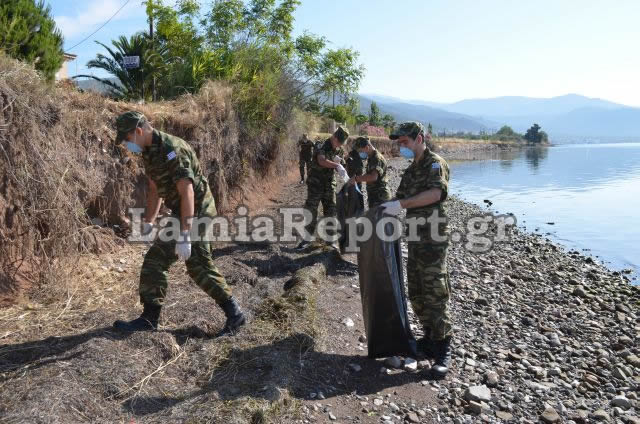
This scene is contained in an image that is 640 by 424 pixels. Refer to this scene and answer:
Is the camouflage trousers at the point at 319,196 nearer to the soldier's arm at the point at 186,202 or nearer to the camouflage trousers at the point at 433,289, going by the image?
the camouflage trousers at the point at 433,289

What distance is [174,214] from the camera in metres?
3.75

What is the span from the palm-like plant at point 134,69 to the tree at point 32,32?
1.08 meters

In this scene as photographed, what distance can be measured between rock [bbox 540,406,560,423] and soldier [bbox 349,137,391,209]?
3.57 m

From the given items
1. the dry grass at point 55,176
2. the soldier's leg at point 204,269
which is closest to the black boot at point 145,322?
the soldier's leg at point 204,269

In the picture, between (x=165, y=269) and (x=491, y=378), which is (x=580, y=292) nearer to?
(x=491, y=378)

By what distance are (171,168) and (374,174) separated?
10.7 ft

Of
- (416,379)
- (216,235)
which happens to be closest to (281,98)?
(216,235)

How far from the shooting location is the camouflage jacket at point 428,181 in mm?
3588

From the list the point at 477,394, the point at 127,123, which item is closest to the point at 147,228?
the point at 127,123

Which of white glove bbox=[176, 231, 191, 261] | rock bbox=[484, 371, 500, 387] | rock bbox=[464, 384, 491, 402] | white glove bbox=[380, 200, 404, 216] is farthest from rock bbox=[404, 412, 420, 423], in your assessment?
white glove bbox=[176, 231, 191, 261]

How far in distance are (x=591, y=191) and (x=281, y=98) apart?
18845 mm

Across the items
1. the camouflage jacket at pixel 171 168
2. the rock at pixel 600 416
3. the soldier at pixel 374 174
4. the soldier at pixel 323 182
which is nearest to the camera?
the rock at pixel 600 416

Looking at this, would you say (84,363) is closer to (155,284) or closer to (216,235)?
(155,284)

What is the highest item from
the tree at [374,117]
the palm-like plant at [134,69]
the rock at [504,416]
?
the tree at [374,117]
